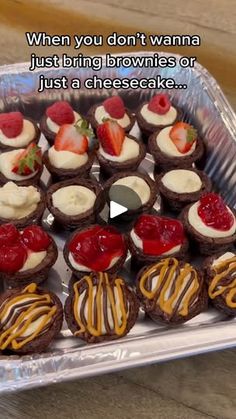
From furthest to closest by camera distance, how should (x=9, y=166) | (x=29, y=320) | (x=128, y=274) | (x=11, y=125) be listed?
(x=11, y=125)
(x=9, y=166)
(x=128, y=274)
(x=29, y=320)

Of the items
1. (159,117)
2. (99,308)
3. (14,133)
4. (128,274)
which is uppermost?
(159,117)

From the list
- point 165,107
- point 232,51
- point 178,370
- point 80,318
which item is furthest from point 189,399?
point 232,51

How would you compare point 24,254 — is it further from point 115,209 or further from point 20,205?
point 115,209

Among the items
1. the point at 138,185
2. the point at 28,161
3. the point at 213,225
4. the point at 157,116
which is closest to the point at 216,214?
the point at 213,225

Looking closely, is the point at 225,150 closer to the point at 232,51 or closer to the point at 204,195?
the point at 204,195

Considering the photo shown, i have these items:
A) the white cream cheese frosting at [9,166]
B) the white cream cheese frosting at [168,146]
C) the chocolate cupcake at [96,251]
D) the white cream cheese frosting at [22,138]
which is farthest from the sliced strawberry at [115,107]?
the chocolate cupcake at [96,251]

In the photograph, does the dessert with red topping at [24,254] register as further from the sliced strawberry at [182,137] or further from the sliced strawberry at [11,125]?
the sliced strawberry at [182,137]
